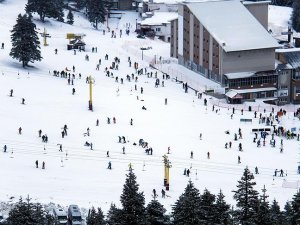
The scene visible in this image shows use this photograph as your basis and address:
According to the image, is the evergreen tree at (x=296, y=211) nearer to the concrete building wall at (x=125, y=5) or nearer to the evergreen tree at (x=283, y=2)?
the concrete building wall at (x=125, y=5)

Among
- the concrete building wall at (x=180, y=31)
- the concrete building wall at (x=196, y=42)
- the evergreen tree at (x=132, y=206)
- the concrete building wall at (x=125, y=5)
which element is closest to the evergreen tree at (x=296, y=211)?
the evergreen tree at (x=132, y=206)

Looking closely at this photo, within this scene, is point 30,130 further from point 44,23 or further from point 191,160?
point 44,23

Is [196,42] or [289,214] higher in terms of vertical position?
[196,42]

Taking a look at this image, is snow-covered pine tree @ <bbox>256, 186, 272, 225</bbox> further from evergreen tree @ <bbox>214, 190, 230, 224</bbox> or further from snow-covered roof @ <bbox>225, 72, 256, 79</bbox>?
snow-covered roof @ <bbox>225, 72, 256, 79</bbox>

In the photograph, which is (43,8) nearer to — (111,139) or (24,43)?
(24,43)

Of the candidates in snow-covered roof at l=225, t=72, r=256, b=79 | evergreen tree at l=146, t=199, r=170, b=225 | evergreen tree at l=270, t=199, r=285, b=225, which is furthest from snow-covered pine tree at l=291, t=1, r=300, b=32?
evergreen tree at l=146, t=199, r=170, b=225

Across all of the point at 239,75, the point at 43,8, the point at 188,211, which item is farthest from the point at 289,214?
the point at 43,8
